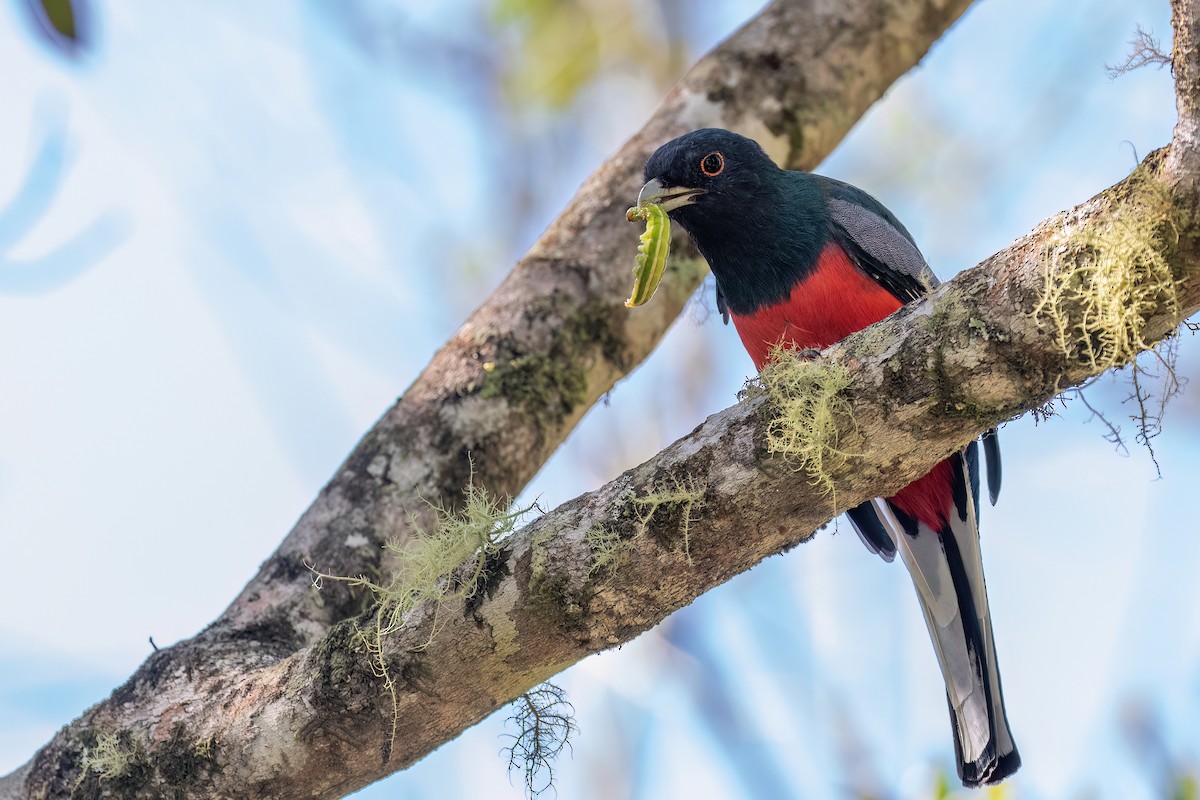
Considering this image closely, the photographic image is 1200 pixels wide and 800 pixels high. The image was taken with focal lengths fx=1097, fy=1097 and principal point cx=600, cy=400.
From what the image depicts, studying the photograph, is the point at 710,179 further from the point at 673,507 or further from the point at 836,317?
the point at 673,507

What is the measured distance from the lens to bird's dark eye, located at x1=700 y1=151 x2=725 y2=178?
12.6ft

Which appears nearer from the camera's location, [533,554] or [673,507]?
[673,507]

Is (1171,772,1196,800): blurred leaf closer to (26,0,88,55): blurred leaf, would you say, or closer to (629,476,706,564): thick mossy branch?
(629,476,706,564): thick mossy branch

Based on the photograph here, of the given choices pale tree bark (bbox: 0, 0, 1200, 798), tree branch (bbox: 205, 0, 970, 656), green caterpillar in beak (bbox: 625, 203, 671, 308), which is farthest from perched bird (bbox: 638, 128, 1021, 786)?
pale tree bark (bbox: 0, 0, 1200, 798)

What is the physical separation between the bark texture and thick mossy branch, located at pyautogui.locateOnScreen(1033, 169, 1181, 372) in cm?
96

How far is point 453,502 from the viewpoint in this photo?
355cm

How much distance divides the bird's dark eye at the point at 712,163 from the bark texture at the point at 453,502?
43 cm

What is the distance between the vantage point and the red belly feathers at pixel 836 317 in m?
3.43

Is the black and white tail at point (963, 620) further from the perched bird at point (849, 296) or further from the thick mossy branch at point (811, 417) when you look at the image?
the thick mossy branch at point (811, 417)

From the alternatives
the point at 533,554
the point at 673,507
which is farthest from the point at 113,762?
the point at 673,507

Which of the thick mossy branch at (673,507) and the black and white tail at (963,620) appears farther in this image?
the black and white tail at (963,620)

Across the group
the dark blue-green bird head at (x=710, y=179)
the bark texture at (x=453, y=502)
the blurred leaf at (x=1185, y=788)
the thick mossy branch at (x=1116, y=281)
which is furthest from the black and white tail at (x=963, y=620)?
the thick mossy branch at (x=1116, y=281)

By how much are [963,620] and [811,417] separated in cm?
169

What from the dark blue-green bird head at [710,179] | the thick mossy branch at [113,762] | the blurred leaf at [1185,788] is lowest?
the blurred leaf at [1185,788]
